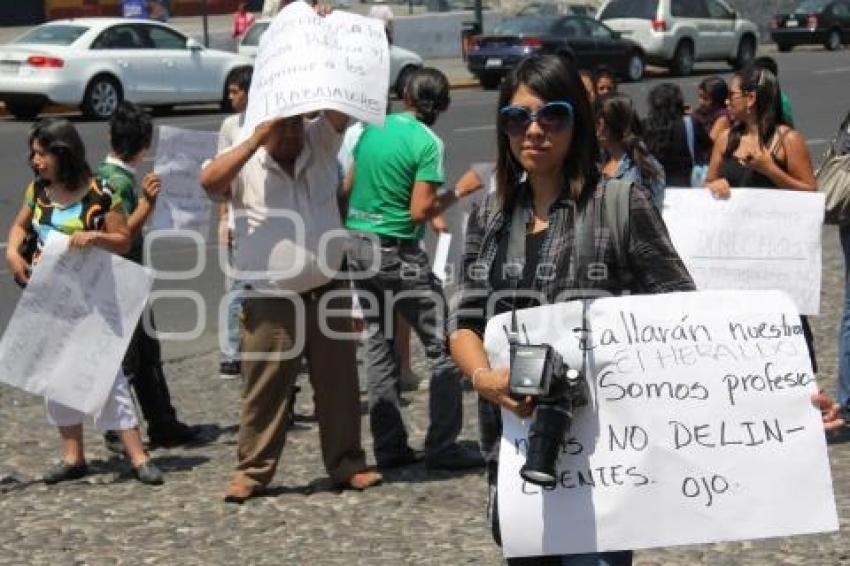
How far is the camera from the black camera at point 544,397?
3.80m

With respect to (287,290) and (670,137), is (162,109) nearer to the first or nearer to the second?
(670,137)

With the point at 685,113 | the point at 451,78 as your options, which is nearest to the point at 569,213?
the point at 685,113

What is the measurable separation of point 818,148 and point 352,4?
70.9 feet

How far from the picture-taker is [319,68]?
673cm

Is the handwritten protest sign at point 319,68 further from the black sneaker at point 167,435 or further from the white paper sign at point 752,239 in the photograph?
the black sneaker at point 167,435

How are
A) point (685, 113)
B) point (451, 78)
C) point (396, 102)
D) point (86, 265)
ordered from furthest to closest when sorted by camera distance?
point (451, 78), point (396, 102), point (685, 113), point (86, 265)

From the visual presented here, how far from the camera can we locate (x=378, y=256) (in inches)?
307

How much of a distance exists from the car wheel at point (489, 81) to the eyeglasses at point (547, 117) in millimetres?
28695

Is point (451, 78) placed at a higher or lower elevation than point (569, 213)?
lower

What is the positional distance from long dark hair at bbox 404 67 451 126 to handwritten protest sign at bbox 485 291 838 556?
410cm

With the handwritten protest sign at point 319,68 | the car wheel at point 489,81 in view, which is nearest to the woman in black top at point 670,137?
the handwritten protest sign at point 319,68

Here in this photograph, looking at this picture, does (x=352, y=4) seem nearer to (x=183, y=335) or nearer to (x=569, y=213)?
(x=183, y=335)

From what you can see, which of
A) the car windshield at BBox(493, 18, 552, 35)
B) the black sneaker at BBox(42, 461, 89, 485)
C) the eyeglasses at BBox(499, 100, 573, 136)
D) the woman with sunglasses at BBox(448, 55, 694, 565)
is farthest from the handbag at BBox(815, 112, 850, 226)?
the car windshield at BBox(493, 18, 552, 35)

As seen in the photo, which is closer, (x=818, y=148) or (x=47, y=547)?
(x=47, y=547)
